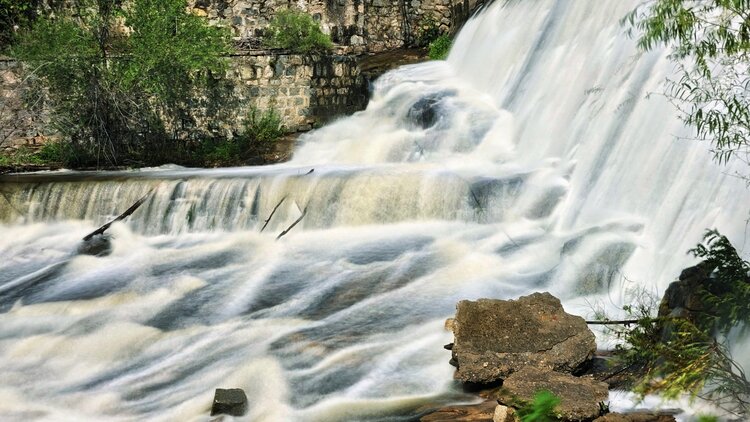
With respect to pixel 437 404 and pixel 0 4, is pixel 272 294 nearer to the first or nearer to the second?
pixel 437 404

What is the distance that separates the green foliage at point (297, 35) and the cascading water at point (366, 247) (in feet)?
10.7

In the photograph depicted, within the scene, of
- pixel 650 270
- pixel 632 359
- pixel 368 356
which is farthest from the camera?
pixel 650 270

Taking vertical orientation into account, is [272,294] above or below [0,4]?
below

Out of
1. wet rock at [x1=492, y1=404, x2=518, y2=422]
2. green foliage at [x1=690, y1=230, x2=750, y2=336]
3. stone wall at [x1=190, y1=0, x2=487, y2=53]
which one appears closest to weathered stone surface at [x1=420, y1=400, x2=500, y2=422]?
wet rock at [x1=492, y1=404, x2=518, y2=422]

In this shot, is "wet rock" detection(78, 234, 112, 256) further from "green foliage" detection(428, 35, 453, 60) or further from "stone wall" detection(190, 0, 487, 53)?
"green foliage" detection(428, 35, 453, 60)

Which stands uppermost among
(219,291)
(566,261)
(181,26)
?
(181,26)

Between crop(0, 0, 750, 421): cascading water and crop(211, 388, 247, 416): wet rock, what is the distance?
134mm

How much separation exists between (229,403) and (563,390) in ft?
6.80

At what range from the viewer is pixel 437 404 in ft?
16.0

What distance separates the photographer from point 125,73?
1384 centimetres

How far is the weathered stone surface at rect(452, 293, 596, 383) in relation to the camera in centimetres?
497

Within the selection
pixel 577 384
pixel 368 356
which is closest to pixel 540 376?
pixel 577 384

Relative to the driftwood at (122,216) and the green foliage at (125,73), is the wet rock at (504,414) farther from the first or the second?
the green foliage at (125,73)

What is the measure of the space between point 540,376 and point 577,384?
21 centimetres
